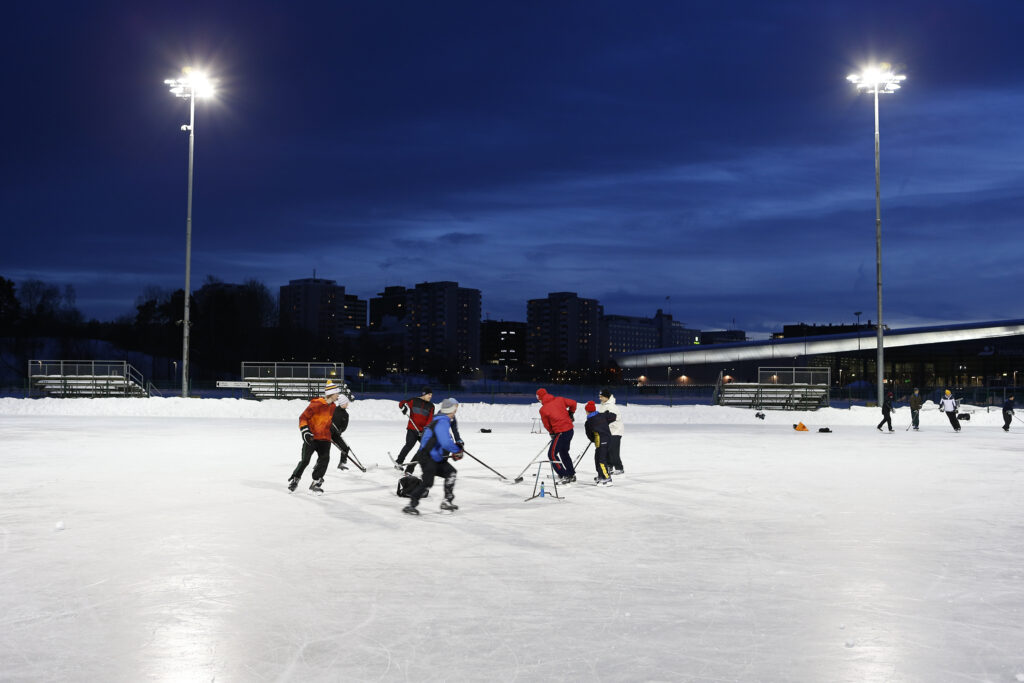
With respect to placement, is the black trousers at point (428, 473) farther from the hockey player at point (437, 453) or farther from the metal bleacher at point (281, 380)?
the metal bleacher at point (281, 380)

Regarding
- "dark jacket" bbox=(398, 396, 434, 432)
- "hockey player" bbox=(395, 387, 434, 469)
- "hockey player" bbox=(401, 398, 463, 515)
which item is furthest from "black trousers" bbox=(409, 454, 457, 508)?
"dark jacket" bbox=(398, 396, 434, 432)

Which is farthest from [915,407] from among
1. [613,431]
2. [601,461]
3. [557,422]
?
[557,422]

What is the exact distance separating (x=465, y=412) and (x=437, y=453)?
21.3m

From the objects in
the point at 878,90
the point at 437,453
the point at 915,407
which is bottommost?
the point at 915,407

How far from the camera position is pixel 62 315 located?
10150 centimetres

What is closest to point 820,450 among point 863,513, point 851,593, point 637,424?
point 863,513

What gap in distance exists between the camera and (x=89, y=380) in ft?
124

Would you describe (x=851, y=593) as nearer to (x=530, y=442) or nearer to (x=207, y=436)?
(x=530, y=442)

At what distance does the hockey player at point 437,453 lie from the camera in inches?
363

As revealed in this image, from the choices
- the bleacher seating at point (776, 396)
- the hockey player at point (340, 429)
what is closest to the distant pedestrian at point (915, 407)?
the bleacher seating at point (776, 396)

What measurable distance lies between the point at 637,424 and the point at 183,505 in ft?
66.4

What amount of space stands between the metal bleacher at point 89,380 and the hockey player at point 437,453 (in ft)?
102

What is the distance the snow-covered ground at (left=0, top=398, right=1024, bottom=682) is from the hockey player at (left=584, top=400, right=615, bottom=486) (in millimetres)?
427

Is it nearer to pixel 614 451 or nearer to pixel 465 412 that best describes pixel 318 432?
pixel 614 451
